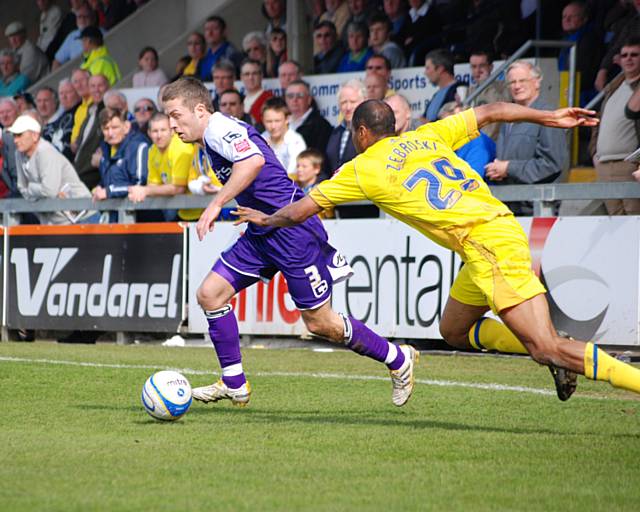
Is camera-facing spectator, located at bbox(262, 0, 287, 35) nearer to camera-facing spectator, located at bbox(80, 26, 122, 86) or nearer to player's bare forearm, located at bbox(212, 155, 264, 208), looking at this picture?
camera-facing spectator, located at bbox(80, 26, 122, 86)

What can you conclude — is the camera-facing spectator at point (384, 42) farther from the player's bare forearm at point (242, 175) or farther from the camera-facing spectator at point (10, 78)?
the camera-facing spectator at point (10, 78)

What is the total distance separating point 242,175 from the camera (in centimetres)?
795

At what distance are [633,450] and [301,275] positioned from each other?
2.61 meters

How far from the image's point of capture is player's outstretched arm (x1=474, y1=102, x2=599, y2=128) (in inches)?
299

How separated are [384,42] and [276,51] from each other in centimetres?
217

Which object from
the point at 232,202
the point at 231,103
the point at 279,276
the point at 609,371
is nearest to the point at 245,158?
the point at 609,371

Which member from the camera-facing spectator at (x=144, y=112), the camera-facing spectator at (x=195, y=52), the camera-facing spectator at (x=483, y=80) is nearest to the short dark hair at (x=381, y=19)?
the camera-facing spectator at (x=483, y=80)

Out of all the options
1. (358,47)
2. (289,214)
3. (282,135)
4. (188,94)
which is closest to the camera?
(289,214)

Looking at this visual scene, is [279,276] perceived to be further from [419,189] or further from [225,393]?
[419,189]

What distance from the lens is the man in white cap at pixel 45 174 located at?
15.4m

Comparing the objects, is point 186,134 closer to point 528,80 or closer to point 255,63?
point 528,80

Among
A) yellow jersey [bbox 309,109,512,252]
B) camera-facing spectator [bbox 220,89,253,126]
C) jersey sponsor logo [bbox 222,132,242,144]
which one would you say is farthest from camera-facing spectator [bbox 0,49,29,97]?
yellow jersey [bbox 309,109,512,252]

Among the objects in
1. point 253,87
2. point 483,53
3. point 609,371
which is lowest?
point 609,371

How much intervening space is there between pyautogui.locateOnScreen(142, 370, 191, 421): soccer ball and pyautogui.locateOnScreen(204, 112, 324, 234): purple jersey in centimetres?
123
